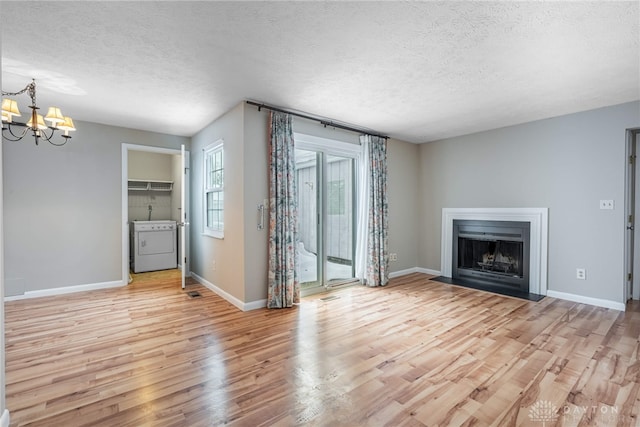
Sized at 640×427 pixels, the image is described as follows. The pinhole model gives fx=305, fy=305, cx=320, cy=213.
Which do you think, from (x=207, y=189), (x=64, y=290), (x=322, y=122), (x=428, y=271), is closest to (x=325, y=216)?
(x=322, y=122)

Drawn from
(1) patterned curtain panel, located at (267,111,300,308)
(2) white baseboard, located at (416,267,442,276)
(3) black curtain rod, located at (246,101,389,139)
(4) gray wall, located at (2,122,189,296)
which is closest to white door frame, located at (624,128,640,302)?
(2) white baseboard, located at (416,267,442,276)

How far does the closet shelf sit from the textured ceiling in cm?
255

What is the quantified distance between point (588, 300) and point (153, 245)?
267 inches

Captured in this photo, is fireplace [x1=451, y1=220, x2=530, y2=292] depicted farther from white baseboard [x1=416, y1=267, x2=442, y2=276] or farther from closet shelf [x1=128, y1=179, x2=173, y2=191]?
closet shelf [x1=128, y1=179, x2=173, y2=191]

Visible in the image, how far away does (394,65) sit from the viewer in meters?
2.62

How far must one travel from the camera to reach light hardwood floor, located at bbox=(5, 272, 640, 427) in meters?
1.79

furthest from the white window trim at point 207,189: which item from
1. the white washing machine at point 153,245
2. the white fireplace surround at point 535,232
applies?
the white fireplace surround at point 535,232

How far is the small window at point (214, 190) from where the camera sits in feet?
13.9

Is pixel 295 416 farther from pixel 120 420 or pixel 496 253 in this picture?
pixel 496 253

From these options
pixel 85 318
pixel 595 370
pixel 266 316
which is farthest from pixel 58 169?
pixel 595 370

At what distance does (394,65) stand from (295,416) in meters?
2.70

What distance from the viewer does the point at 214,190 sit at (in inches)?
176

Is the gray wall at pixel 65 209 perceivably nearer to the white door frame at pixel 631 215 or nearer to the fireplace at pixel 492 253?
the fireplace at pixel 492 253

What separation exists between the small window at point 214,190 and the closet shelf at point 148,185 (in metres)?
2.27
